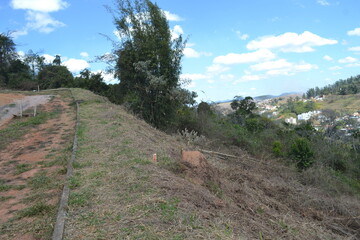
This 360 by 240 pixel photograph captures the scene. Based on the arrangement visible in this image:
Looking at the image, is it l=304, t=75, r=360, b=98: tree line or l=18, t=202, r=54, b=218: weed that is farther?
l=304, t=75, r=360, b=98: tree line

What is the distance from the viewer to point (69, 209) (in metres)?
3.47

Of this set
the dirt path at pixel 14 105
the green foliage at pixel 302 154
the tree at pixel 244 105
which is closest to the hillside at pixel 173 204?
the dirt path at pixel 14 105

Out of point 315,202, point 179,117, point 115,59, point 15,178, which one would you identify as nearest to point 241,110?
point 179,117

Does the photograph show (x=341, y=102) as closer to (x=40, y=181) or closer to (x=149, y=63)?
(x=149, y=63)

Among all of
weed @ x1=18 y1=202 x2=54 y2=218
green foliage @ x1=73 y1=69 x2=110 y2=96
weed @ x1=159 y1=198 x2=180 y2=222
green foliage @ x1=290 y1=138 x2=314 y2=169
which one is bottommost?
green foliage @ x1=290 y1=138 x2=314 y2=169

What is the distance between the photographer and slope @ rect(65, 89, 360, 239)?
10.0 feet

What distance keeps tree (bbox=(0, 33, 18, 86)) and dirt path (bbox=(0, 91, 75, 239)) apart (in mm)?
25276

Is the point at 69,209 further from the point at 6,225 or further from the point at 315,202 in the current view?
the point at 315,202

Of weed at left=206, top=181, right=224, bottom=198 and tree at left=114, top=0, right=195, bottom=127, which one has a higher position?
tree at left=114, top=0, right=195, bottom=127

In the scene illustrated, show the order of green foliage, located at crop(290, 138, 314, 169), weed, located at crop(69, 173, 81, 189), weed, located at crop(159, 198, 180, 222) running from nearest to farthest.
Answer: weed, located at crop(159, 198, 180, 222), weed, located at crop(69, 173, 81, 189), green foliage, located at crop(290, 138, 314, 169)

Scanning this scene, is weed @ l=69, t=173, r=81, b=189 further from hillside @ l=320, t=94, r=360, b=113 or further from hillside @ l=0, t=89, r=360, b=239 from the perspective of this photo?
hillside @ l=320, t=94, r=360, b=113

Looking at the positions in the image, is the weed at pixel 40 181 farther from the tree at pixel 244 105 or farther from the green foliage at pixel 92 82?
the tree at pixel 244 105

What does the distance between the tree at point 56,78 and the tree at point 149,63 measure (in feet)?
47.9

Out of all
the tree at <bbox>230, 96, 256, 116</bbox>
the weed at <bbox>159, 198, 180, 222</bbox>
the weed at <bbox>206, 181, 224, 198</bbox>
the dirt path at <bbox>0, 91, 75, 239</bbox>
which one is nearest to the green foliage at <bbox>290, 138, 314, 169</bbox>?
the weed at <bbox>206, 181, 224, 198</bbox>
